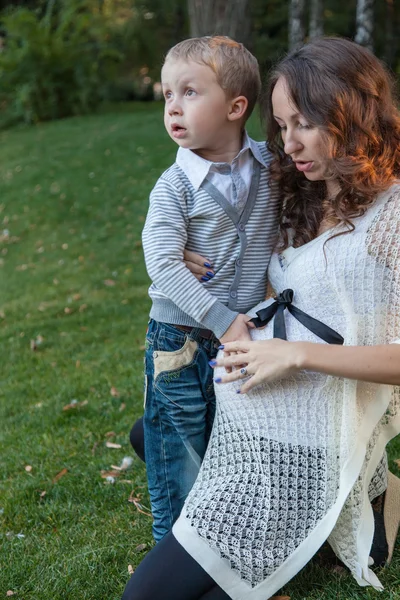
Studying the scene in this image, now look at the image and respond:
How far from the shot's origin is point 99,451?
4277 mm

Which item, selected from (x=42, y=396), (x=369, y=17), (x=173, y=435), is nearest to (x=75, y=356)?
(x=42, y=396)

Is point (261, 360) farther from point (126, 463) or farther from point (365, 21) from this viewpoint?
point (365, 21)

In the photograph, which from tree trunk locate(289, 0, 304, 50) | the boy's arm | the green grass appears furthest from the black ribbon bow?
tree trunk locate(289, 0, 304, 50)

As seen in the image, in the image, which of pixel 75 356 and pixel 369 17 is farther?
pixel 369 17

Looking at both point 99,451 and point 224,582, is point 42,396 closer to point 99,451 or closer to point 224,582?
point 99,451

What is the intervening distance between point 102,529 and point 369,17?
36.3ft

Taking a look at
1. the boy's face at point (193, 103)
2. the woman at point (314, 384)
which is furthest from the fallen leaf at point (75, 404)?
the boy's face at point (193, 103)

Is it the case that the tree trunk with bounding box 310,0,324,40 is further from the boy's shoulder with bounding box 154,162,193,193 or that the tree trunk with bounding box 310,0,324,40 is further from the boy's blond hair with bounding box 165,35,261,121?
the boy's shoulder with bounding box 154,162,193,193

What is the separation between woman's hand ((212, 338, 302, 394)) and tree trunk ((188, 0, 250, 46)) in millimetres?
8536

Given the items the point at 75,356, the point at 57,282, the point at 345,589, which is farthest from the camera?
the point at 57,282

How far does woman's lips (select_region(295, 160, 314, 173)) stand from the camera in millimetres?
2529

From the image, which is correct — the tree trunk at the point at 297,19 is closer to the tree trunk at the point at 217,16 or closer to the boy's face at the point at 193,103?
the tree trunk at the point at 217,16

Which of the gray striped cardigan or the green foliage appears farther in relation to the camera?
the green foliage

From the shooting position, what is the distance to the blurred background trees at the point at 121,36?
1236 centimetres
